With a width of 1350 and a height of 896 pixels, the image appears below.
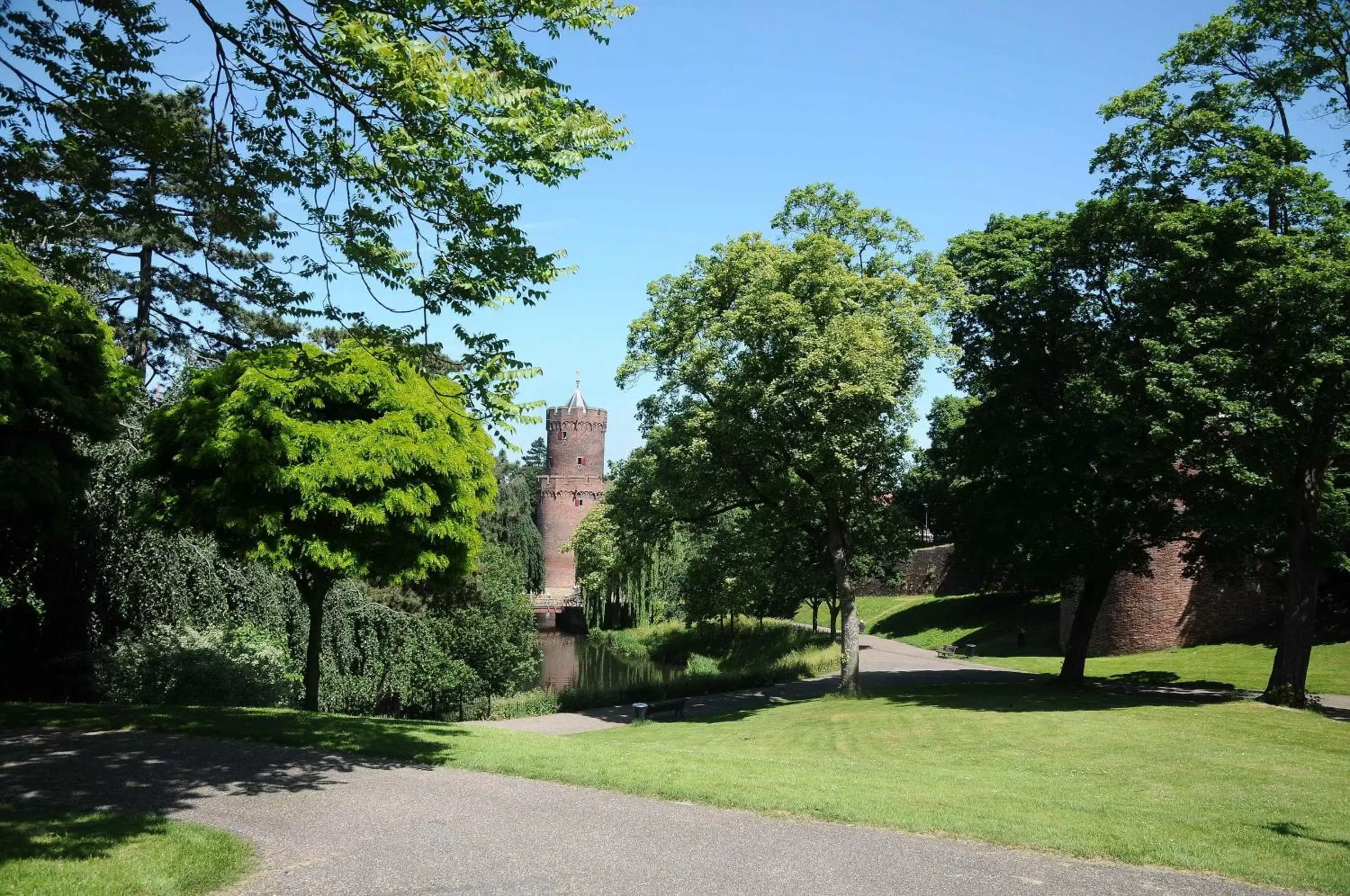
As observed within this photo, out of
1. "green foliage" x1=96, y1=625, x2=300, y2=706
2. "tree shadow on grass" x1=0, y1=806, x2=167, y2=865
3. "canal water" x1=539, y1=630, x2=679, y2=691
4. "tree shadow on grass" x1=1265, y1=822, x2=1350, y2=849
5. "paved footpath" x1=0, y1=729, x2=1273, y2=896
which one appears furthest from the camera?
"canal water" x1=539, y1=630, x2=679, y2=691

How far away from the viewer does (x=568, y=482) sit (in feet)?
229

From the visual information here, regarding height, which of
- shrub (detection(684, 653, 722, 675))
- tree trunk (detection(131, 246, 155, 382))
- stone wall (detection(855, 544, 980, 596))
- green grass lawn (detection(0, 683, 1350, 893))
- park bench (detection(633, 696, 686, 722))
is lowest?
shrub (detection(684, 653, 722, 675))

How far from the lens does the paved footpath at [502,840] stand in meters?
6.19

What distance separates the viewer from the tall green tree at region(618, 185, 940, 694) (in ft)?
66.5

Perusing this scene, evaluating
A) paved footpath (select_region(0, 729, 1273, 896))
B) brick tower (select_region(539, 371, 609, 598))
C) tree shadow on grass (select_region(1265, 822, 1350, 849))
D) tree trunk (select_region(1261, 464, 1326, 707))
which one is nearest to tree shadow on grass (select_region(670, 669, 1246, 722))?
tree trunk (select_region(1261, 464, 1326, 707))

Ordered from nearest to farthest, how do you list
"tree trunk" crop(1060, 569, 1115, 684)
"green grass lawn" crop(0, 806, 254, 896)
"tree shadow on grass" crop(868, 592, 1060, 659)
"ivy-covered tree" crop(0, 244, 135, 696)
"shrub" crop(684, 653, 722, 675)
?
"green grass lawn" crop(0, 806, 254, 896), "ivy-covered tree" crop(0, 244, 135, 696), "tree trunk" crop(1060, 569, 1115, 684), "tree shadow on grass" crop(868, 592, 1060, 659), "shrub" crop(684, 653, 722, 675)

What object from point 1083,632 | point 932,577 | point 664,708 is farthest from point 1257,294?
point 932,577

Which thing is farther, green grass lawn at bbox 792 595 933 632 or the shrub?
green grass lawn at bbox 792 595 933 632

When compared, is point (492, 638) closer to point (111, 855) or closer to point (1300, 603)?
point (1300, 603)

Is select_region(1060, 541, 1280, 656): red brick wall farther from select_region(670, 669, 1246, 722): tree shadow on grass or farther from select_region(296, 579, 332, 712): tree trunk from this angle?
select_region(296, 579, 332, 712): tree trunk

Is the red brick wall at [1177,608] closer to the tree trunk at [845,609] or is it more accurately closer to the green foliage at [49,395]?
the tree trunk at [845,609]

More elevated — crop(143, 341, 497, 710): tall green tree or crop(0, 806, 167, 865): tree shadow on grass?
crop(143, 341, 497, 710): tall green tree

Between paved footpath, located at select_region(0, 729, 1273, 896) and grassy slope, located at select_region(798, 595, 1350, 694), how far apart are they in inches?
743

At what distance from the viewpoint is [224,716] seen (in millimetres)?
12031
